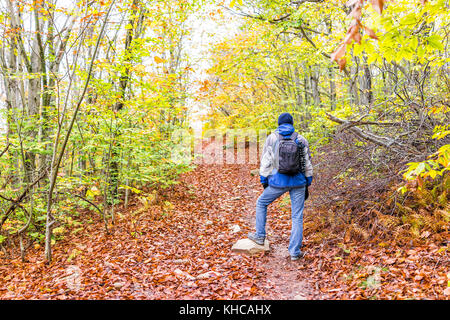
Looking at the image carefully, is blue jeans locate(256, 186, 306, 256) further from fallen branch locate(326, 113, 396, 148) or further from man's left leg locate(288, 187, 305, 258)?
fallen branch locate(326, 113, 396, 148)

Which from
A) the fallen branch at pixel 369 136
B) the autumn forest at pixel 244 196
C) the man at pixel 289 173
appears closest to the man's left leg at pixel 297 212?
the man at pixel 289 173

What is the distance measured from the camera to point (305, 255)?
4629 mm

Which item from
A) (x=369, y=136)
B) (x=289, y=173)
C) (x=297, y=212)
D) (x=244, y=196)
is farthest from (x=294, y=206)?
(x=244, y=196)

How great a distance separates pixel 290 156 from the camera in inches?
169

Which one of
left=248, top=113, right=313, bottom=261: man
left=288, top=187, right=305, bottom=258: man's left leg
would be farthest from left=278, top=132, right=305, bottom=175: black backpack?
left=288, top=187, right=305, bottom=258: man's left leg

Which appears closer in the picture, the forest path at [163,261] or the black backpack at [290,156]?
the forest path at [163,261]

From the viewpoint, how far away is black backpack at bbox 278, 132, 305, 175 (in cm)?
429

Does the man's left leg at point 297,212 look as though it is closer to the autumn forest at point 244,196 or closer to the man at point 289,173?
the man at point 289,173

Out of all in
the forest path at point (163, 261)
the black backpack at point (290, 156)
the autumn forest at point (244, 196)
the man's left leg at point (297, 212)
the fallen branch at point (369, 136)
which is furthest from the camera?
the fallen branch at point (369, 136)

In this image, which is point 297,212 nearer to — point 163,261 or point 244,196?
point 163,261

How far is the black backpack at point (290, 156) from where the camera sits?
429 cm

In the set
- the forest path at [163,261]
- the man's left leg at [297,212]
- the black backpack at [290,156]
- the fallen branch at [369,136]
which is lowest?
the forest path at [163,261]
